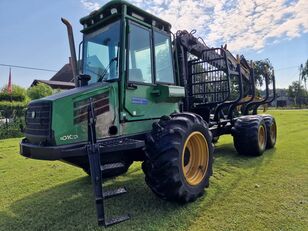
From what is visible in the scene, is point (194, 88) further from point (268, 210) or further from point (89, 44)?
point (268, 210)

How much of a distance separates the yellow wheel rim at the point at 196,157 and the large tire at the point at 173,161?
0.07ft

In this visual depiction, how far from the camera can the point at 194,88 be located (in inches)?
274

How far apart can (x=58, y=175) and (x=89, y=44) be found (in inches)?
123

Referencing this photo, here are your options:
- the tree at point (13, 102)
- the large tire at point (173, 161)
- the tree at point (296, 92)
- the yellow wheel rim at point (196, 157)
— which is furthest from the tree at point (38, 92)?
the tree at point (296, 92)

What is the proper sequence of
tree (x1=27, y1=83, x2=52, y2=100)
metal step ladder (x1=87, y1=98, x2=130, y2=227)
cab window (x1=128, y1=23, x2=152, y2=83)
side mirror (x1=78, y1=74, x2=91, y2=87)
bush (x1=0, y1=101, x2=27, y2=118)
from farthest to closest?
tree (x1=27, y1=83, x2=52, y2=100), bush (x1=0, y1=101, x2=27, y2=118), cab window (x1=128, y1=23, x2=152, y2=83), side mirror (x1=78, y1=74, x2=91, y2=87), metal step ladder (x1=87, y1=98, x2=130, y2=227)

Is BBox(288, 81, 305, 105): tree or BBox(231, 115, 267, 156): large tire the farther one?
BBox(288, 81, 305, 105): tree

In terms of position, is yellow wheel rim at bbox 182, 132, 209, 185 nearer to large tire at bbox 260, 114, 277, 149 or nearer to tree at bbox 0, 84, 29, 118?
large tire at bbox 260, 114, 277, 149

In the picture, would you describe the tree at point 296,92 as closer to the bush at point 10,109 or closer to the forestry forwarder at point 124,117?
the bush at point 10,109

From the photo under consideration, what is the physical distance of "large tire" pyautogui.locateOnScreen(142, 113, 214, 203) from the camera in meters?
3.54

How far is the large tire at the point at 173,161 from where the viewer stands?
139 inches

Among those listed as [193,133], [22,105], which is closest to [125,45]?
[193,133]

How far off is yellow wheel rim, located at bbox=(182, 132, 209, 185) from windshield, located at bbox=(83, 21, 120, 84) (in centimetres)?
161

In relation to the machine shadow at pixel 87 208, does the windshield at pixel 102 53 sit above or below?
above

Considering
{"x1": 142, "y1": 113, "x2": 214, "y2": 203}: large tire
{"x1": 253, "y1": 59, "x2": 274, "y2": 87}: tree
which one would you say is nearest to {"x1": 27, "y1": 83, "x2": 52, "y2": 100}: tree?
{"x1": 253, "y1": 59, "x2": 274, "y2": 87}: tree
